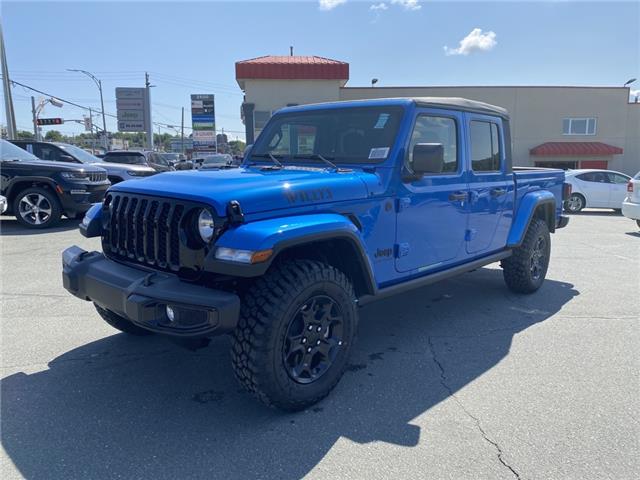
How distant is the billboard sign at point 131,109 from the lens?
139 ft

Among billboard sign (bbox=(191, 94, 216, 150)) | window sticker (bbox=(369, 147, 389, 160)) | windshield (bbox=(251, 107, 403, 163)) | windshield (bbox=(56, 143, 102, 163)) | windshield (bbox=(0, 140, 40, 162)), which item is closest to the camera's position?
window sticker (bbox=(369, 147, 389, 160))

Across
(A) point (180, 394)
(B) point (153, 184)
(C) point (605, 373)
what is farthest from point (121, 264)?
(C) point (605, 373)

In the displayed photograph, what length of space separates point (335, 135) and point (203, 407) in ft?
7.60

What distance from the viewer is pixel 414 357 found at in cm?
380

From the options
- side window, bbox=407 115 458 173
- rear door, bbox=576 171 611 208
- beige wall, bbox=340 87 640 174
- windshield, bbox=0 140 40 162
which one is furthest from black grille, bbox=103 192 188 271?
beige wall, bbox=340 87 640 174

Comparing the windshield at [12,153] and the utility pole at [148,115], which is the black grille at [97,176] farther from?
the utility pole at [148,115]

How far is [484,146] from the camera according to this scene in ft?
15.2

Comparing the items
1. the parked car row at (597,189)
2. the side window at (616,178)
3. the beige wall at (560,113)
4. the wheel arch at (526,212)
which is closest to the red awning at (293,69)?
the beige wall at (560,113)

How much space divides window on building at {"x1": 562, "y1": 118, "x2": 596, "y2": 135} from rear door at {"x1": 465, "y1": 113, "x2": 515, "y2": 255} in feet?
79.5

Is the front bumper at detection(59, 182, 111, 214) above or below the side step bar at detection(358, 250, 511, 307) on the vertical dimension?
above

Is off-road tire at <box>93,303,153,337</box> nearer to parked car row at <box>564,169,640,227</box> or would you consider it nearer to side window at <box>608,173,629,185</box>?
parked car row at <box>564,169,640,227</box>

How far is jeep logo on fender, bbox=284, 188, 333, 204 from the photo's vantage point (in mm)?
2915

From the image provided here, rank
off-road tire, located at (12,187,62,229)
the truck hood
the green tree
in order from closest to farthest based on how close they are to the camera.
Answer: the truck hood, off-road tire, located at (12,187,62,229), the green tree

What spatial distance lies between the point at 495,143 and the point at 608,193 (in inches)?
494
